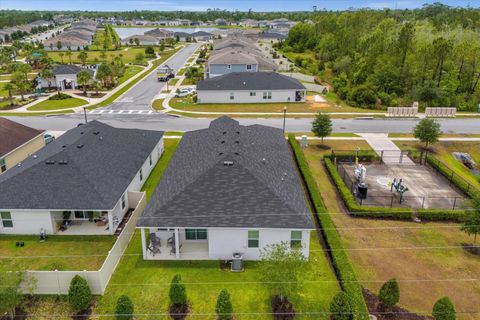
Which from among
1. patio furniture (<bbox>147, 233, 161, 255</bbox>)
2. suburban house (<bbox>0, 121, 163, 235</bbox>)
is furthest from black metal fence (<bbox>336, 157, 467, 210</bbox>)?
suburban house (<bbox>0, 121, 163, 235</bbox>)

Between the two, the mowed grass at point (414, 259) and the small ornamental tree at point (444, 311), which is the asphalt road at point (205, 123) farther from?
the small ornamental tree at point (444, 311)

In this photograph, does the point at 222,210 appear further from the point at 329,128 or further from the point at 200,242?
the point at 329,128

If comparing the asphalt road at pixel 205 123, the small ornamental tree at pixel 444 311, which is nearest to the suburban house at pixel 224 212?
the small ornamental tree at pixel 444 311

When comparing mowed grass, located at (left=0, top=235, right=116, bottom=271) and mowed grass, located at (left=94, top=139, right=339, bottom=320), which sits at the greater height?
mowed grass, located at (left=0, top=235, right=116, bottom=271)

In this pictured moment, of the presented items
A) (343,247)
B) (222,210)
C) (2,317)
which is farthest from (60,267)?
(343,247)

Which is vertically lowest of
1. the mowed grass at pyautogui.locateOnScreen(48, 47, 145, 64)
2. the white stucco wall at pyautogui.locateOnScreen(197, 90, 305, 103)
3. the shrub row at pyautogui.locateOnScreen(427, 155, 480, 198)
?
the shrub row at pyautogui.locateOnScreen(427, 155, 480, 198)

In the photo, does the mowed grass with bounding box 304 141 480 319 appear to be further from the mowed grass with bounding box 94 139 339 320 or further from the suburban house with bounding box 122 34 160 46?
the suburban house with bounding box 122 34 160 46
